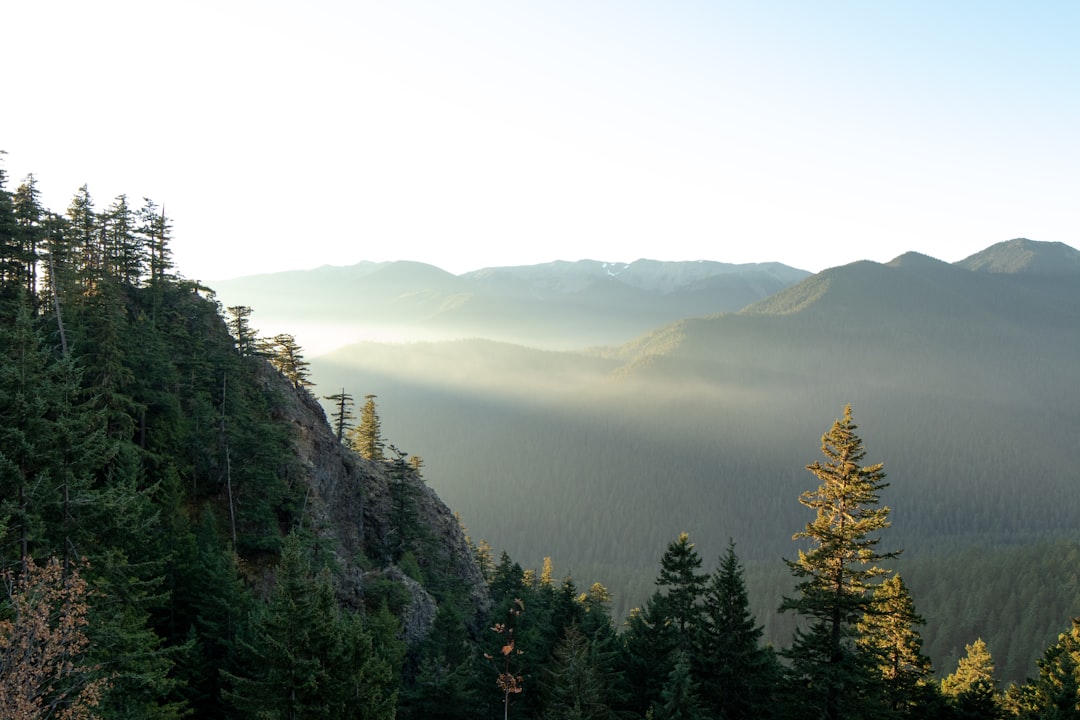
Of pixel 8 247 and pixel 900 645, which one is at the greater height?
pixel 8 247

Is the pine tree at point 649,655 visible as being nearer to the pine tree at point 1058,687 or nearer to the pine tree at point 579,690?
the pine tree at point 579,690

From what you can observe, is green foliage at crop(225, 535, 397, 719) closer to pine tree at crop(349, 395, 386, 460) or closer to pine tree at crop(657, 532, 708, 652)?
pine tree at crop(657, 532, 708, 652)

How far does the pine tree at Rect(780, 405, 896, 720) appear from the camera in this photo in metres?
22.7

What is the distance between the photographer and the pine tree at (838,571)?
22688mm

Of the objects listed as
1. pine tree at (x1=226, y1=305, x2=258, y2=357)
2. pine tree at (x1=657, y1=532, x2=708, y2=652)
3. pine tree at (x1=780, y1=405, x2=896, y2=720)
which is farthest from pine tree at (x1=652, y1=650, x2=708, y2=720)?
pine tree at (x1=226, y1=305, x2=258, y2=357)

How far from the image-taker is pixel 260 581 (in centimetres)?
3559

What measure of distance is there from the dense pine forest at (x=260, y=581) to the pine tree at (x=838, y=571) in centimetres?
10

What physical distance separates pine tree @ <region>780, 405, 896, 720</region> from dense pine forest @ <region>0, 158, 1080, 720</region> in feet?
0.32

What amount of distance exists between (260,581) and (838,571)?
103 ft

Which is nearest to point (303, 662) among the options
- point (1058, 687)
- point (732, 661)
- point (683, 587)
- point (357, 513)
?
point (732, 661)

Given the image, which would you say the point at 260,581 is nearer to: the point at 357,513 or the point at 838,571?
the point at 357,513

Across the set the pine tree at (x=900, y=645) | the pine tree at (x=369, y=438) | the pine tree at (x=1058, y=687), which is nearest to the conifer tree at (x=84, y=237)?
the pine tree at (x=369, y=438)

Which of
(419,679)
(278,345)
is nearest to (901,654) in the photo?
(419,679)

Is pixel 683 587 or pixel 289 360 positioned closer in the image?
pixel 683 587
